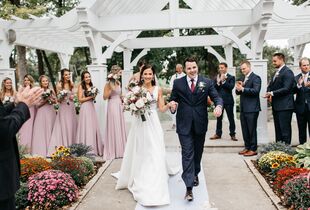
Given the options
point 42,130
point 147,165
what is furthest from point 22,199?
point 42,130

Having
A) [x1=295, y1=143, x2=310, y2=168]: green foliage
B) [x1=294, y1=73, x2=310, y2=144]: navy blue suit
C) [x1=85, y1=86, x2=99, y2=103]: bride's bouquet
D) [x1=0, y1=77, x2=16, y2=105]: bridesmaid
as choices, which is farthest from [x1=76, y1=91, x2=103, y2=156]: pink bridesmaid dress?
[x1=294, y1=73, x2=310, y2=144]: navy blue suit

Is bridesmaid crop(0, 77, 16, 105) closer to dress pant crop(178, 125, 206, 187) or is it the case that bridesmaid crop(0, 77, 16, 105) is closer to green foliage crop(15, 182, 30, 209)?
green foliage crop(15, 182, 30, 209)

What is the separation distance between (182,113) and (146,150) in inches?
33.9

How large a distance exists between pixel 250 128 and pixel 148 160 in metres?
2.96

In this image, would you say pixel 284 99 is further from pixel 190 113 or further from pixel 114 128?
pixel 114 128

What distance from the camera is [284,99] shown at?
287 inches

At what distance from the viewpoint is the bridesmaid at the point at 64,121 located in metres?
7.95

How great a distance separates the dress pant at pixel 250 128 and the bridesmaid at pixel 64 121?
3.84m

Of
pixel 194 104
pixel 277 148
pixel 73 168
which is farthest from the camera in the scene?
pixel 277 148

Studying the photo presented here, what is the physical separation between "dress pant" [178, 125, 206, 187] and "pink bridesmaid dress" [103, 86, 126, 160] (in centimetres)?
273

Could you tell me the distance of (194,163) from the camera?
5.47 metres

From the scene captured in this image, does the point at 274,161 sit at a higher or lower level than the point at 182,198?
higher

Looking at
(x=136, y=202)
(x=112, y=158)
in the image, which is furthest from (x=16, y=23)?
(x=136, y=202)

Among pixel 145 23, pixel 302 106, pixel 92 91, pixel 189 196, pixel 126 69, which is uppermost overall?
pixel 145 23
